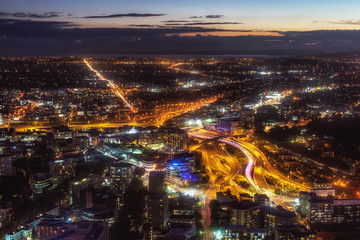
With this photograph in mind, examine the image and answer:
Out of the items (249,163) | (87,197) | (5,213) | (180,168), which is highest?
(180,168)

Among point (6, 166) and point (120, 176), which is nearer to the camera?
point (120, 176)

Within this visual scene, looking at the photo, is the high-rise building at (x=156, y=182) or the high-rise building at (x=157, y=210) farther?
the high-rise building at (x=156, y=182)

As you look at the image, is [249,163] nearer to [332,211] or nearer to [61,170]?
[332,211]

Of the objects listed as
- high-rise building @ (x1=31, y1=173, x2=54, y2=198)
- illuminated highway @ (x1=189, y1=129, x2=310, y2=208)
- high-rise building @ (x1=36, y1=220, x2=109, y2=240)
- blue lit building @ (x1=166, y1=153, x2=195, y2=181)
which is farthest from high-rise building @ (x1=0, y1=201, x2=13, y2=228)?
illuminated highway @ (x1=189, y1=129, x2=310, y2=208)

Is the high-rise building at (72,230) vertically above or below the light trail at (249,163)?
above

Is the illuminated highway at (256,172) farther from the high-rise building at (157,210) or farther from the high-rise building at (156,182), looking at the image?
the high-rise building at (157,210)

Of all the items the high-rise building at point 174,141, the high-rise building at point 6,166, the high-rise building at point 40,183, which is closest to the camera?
the high-rise building at point 40,183

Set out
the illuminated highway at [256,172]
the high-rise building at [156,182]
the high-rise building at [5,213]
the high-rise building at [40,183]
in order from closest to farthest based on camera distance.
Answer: the high-rise building at [5,213], the high-rise building at [156,182], the illuminated highway at [256,172], the high-rise building at [40,183]

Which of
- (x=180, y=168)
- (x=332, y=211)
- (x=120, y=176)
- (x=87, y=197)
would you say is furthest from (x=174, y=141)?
(x=332, y=211)

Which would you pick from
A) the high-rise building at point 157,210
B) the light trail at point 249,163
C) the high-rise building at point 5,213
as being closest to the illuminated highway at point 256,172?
the light trail at point 249,163

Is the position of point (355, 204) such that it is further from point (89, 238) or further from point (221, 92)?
point (221, 92)

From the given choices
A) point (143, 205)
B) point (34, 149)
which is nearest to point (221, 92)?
point (34, 149)
